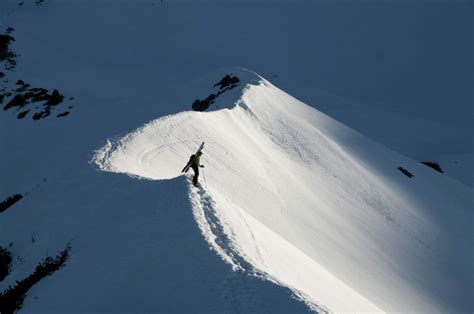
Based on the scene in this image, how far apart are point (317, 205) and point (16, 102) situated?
34954 millimetres

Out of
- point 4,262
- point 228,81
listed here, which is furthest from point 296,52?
point 4,262

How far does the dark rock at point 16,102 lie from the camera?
46.5 m

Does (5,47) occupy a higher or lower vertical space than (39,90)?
higher

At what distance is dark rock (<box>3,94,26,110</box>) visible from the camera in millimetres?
46525

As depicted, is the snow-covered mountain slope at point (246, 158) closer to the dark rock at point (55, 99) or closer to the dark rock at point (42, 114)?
the dark rock at point (42, 114)

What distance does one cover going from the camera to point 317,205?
23.0 m

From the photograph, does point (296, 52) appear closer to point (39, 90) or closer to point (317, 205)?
point (39, 90)

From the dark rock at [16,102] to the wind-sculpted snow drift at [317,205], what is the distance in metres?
23.7

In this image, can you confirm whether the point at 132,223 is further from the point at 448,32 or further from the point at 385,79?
the point at 448,32

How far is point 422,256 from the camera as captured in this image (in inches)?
918

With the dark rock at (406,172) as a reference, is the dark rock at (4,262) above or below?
below

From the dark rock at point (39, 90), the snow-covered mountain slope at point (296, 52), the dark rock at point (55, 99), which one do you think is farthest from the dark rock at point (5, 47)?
the dark rock at point (55, 99)

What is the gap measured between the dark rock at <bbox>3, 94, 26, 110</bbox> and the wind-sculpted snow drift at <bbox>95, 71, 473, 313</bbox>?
2373cm

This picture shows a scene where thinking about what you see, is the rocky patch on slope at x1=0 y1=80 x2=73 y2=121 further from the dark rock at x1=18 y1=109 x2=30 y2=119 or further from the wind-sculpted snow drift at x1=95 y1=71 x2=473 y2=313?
the wind-sculpted snow drift at x1=95 y1=71 x2=473 y2=313
